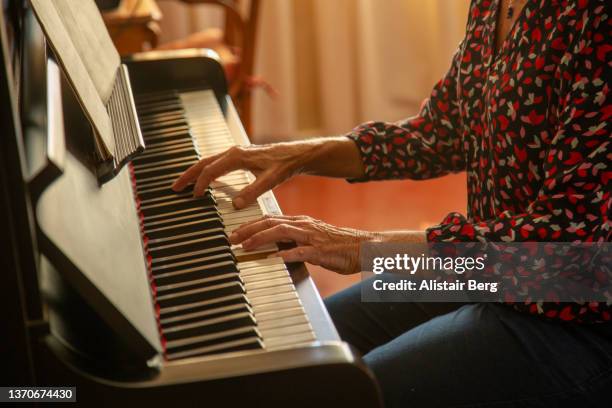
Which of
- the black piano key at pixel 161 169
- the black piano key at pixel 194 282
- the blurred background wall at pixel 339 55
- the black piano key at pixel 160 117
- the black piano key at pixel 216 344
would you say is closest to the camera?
the black piano key at pixel 216 344

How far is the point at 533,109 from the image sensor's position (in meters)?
1.10

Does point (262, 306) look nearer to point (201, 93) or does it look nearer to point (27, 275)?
point (27, 275)

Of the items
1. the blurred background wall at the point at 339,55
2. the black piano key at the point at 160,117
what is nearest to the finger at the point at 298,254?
the black piano key at the point at 160,117

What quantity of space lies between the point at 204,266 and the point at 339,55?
2751 millimetres

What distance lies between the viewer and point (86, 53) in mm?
1274

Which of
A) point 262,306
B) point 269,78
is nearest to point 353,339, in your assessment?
point 262,306

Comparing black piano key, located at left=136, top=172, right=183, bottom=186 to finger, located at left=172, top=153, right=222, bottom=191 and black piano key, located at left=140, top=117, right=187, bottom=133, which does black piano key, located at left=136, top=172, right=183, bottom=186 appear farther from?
black piano key, located at left=140, top=117, right=187, bottom=133

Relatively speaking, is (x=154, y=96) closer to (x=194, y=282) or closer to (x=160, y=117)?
(x=160, y=117)

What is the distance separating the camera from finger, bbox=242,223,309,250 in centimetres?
108

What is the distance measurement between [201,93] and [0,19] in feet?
3.38

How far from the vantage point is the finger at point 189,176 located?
1270mm

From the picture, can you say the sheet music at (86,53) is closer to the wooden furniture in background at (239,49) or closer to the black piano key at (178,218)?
the black piano key at (178,218)

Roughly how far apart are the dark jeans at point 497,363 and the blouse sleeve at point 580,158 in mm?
124

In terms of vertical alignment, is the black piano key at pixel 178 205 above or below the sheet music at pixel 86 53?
below
